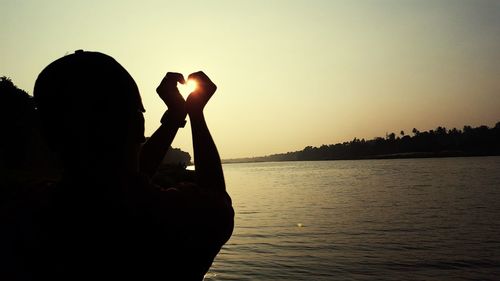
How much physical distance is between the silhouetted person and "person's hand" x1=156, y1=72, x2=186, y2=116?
1.19 ft

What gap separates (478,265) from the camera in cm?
1997

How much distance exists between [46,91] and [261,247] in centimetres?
2348

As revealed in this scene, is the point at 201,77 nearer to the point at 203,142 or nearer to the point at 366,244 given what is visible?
the point at 203,142

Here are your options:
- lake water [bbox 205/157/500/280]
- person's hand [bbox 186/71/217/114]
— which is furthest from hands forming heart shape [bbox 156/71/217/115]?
lake water [bbox 205/157/500/280]

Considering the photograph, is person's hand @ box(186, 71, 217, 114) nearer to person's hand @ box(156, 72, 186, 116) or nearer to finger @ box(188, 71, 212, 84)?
finger @ box(188, 71, 212, 84)

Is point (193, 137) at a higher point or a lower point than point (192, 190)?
higher

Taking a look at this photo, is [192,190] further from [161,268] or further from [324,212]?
[324,212]

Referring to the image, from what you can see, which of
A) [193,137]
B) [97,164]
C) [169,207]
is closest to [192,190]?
[169,207]

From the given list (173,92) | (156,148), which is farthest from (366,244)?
(173,92)

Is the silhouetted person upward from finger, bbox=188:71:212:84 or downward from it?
downward

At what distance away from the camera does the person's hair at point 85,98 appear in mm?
1729

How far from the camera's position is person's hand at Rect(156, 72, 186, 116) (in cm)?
216

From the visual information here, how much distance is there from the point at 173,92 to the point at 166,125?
0.18 m

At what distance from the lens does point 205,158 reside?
1.89 metres
